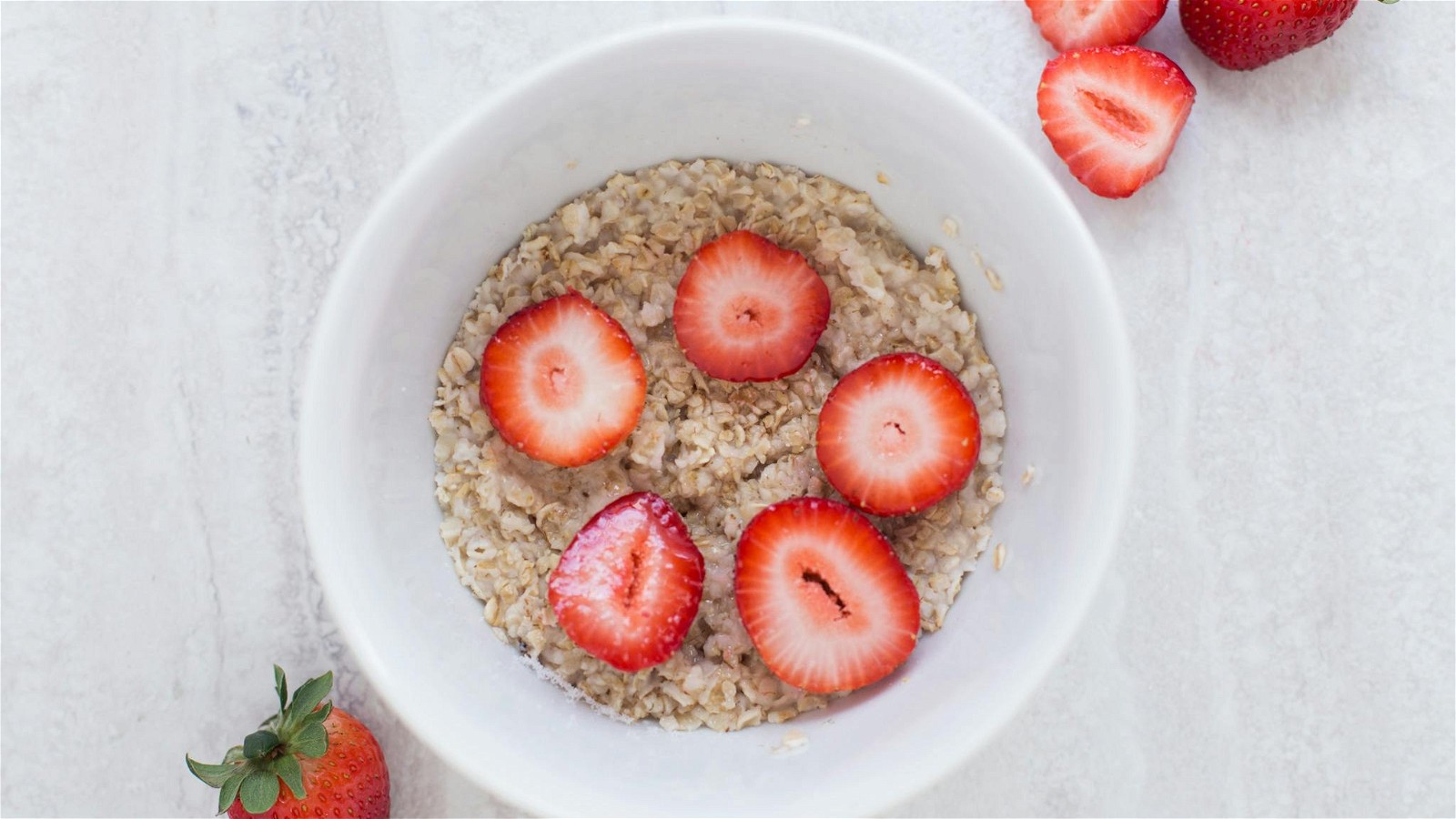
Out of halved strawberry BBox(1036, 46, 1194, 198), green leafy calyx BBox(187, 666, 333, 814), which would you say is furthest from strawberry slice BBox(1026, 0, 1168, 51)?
green leafy calyx BBox(187, 666, 333, 814)

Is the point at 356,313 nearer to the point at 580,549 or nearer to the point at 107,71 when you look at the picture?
the point at 580,549

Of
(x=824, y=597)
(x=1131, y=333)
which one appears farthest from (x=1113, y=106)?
A: (x=824, y=597)

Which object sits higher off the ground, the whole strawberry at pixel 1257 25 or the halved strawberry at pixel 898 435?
the whole strawberry at pixel 1257 25

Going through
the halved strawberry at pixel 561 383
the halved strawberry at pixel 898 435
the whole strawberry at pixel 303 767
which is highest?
the halved strawberry at pixel 561 383

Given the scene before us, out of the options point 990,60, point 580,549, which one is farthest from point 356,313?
point 990,60

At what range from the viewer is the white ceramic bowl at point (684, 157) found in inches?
28.3

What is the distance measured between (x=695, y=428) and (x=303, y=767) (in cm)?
38

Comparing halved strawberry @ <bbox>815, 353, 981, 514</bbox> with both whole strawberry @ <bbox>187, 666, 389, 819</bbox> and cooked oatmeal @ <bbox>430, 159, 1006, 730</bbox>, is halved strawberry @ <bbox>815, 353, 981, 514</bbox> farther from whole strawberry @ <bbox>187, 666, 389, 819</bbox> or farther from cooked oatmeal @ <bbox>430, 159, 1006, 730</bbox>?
whole strawberry @ <bbox>187, 666, 389, 819</bbox>

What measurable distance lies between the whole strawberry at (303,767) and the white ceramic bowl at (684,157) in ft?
0.51

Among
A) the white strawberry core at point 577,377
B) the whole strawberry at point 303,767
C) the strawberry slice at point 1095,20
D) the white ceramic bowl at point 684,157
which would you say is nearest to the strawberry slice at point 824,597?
the white ceramic bowl at point 684,157

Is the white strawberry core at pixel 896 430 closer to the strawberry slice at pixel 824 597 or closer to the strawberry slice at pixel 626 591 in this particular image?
A: the strawberry slice at pixel 824 597

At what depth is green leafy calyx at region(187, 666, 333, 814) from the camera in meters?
Result: 0.86

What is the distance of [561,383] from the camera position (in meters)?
0.83

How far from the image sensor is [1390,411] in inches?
38.2
